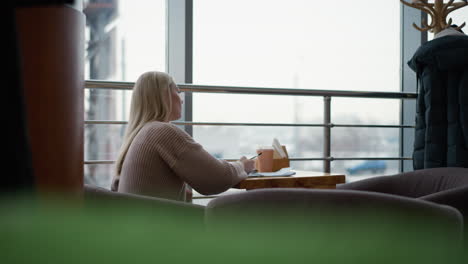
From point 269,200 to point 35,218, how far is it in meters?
0.58

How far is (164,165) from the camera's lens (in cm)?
167

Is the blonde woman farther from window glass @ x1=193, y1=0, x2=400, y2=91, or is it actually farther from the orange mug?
window glass @ x1=193, y1=0, x2=400, y2=91

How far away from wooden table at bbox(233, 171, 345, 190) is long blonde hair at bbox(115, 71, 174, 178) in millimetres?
401

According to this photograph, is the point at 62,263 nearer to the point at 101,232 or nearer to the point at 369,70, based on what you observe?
the point at 101,232

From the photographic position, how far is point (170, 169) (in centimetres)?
168

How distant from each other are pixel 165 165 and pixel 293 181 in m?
0.49

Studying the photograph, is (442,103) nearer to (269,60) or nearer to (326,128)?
(326,128)

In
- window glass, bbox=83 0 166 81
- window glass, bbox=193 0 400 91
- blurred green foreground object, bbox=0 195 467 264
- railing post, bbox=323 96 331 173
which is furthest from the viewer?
window glass, bbox=193 0 400 91

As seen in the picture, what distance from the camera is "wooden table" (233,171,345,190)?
1.77 metres

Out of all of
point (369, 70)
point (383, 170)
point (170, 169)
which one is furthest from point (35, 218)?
point (383, 170)

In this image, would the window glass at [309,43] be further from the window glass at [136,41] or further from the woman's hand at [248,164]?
the woman's hand at [248,164]

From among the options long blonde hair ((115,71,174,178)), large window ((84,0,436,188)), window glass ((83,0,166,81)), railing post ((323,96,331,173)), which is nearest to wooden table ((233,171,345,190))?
long blonde hair ((115,71,174,178))

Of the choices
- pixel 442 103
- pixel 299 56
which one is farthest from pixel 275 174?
pixel 299 56

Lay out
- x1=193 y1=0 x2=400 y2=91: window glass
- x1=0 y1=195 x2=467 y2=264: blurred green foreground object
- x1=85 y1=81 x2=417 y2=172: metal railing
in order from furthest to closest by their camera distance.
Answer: x1=193 y1=0 x2=400 y2=91: window glass → x1=85 y1=81 x2=417 y2=172: metal railing → x1=0 y1=195 x2=467 y2=264: blurred green foreground object
